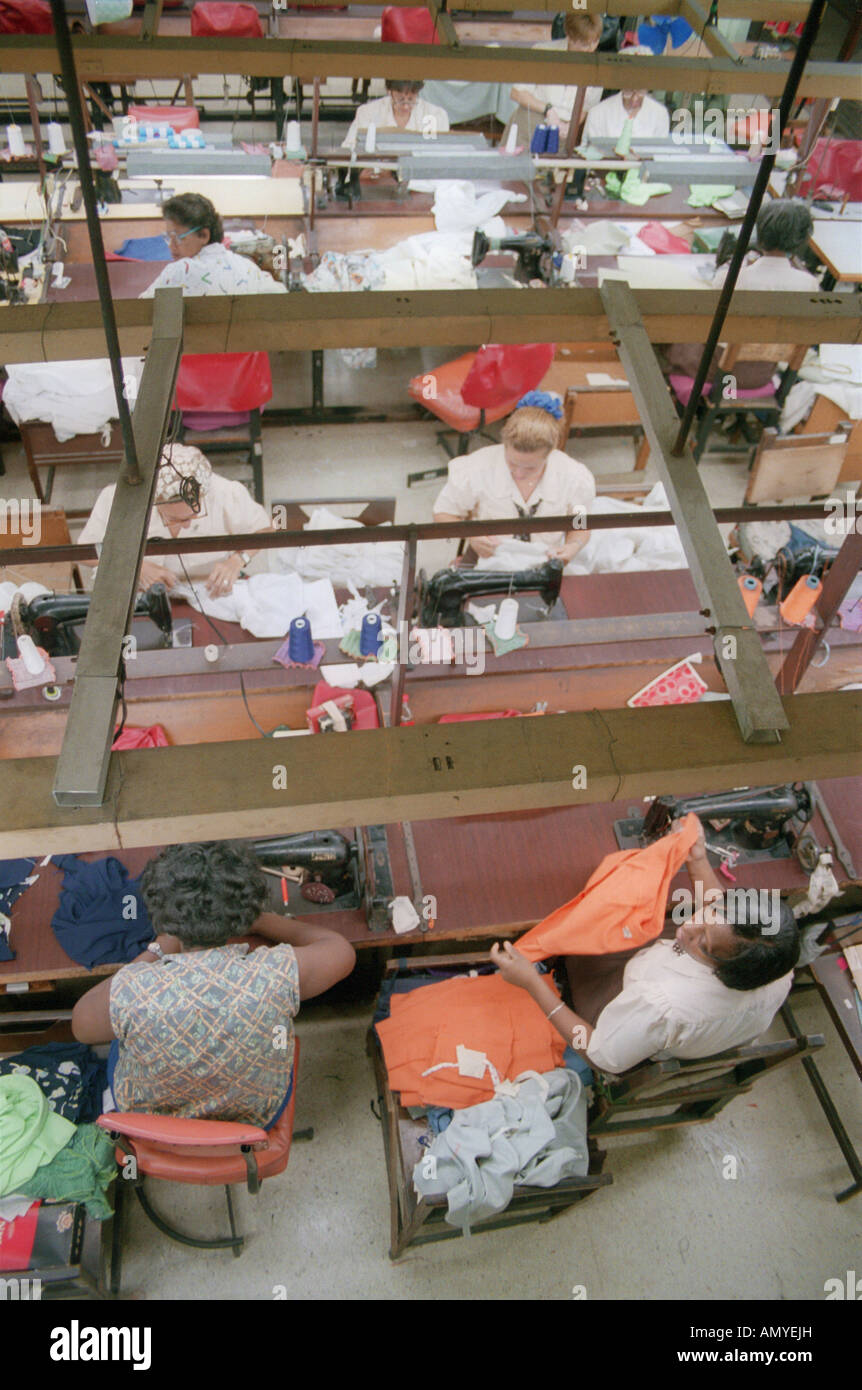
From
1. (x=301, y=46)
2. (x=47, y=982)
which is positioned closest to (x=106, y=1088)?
(x=47, y=982)

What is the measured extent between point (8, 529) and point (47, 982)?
191 cm

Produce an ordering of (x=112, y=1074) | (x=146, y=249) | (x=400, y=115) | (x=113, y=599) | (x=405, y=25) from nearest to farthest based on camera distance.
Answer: (x=113, y=599)
(x=112, y=1074)
(x=146, y=249)
(x=400, y=115)
(x=405, y=25)

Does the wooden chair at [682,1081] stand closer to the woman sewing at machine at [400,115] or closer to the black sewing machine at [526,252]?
the black sewing machine at [526,252]

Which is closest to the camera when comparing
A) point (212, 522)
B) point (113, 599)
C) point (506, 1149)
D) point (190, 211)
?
point (113, 599)

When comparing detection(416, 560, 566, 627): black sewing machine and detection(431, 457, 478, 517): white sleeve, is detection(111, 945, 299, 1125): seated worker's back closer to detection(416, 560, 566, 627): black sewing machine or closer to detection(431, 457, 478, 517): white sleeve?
detection(416, 560, 566, 627): black sewing machine

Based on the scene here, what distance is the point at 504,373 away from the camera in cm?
457

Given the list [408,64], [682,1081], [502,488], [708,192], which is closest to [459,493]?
[502,488]

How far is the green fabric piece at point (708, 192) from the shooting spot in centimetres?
586

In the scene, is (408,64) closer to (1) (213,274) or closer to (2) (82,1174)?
(1) (213,274)

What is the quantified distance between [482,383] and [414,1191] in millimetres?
3742

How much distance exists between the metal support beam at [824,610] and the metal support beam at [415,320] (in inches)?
26.5

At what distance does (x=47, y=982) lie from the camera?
2629mm
